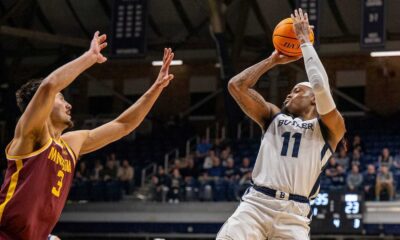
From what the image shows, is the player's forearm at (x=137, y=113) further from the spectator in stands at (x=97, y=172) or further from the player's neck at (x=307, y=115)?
the spectator in stands at (x=97, y=172)

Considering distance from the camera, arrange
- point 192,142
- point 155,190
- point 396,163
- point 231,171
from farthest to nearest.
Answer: point 192,142 → point 155,190 → point 231,171 → point 396,163

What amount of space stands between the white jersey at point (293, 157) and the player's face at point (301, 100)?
0.15 meters


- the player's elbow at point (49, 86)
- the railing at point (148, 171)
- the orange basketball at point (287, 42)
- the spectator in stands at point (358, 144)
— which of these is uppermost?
the orange basketball at point (287, 42)

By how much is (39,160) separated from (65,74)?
59 centimetres

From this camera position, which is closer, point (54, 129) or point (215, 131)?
point (54, 129)

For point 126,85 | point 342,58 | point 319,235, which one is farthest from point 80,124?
point 319,235

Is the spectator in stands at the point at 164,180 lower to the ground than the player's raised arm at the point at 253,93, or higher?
lower

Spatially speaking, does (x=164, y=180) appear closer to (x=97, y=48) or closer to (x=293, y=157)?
(x=293, y=157)

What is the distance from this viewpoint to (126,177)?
80.3 ft

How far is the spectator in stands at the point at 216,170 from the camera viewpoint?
74.6 ft

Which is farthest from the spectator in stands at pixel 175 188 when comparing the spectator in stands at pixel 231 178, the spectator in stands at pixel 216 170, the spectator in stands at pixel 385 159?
the spectator in stands at pixel 385 159

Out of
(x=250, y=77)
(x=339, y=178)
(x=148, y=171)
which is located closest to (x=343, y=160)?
(x=339, y=178)

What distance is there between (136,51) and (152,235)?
205 inches

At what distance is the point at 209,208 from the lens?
867 inches
